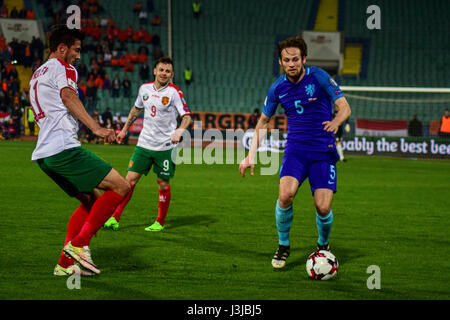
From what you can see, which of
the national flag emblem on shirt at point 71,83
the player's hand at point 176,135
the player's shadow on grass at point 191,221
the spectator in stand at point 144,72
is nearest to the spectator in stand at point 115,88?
the spectator in stand at point 144,72

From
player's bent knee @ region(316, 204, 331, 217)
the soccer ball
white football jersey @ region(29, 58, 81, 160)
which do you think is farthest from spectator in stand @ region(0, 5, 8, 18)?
the soccer ball

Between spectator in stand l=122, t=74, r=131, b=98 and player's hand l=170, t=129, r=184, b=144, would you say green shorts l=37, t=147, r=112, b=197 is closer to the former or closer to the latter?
player's hand l=170, t=129, r=184, b=144

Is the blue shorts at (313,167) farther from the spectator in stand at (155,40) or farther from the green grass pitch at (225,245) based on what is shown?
the spectator in stand at (155,40)

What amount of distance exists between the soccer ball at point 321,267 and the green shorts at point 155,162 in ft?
10.2

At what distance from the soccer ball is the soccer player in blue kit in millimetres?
376

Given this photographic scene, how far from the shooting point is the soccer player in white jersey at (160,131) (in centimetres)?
787

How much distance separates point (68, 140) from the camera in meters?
4.98

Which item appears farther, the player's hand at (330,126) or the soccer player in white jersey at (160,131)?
the soccer player in white jersey at (160,131)

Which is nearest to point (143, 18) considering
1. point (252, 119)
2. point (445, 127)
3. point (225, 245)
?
point (252, 119)

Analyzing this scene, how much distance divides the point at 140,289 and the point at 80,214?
1070mm

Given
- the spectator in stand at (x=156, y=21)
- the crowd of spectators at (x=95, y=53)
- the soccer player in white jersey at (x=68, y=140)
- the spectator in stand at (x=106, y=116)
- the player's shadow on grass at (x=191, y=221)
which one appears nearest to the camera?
the soccer player in white jersey at (x=68, y=140)

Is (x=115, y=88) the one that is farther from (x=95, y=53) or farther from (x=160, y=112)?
(x=160, y=112)

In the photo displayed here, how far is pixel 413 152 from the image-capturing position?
23.3 meters
